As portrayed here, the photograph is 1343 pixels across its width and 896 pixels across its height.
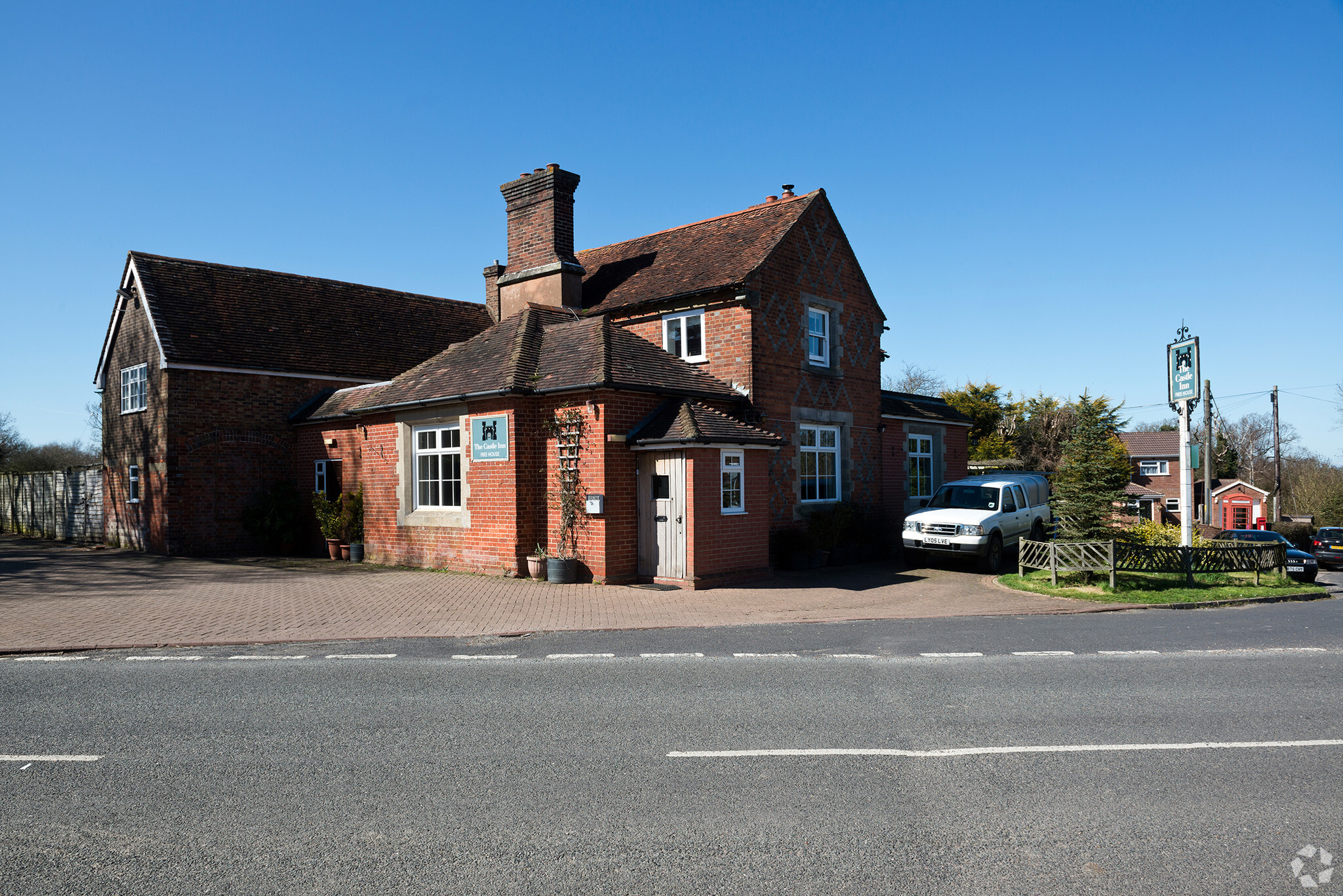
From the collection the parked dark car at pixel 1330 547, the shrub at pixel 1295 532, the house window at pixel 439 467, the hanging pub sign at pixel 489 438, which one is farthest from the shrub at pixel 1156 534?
the shrub at pixel 1295 532

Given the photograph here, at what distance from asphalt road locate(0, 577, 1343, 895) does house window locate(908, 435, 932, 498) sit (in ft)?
48.9

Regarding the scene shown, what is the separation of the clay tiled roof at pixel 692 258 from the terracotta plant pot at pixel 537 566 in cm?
676

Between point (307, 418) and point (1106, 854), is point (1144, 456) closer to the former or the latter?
point (307, 418)

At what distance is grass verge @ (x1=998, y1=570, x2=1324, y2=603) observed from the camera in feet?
47.8

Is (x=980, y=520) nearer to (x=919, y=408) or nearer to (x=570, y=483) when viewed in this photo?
(x=919, y=408)

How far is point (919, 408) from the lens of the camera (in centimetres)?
2430

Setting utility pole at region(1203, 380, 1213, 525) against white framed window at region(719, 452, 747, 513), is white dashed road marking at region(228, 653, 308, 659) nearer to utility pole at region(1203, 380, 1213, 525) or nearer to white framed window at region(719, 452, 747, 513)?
white framed window at region(719, 452, 747, 513)

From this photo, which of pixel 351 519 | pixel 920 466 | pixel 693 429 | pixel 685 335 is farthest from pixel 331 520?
pixel 920 466

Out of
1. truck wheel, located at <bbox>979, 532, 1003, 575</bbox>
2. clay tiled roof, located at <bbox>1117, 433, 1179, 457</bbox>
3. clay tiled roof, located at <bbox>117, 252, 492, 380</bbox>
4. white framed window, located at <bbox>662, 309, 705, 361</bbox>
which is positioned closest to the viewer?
truck wheel, located at <bbox>979, 532, 1003, 575</bbox>

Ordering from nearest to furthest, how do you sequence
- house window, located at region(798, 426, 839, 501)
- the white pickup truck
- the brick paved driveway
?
the brick paved driveway, the white pickup truck, house window, located at region(798, 426, 839, 501)

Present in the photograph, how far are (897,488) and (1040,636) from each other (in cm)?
1226

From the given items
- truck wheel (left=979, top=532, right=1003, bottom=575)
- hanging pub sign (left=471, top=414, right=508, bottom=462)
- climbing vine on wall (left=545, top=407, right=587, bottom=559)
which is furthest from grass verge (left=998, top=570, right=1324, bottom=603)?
hanging pub sign (left=471, top=414, right=508, bottom=462)

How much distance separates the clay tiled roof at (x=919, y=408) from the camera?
906 inches

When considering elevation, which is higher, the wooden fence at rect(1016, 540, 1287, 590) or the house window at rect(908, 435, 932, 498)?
the house window at rect(908, 435, 932, 498)
